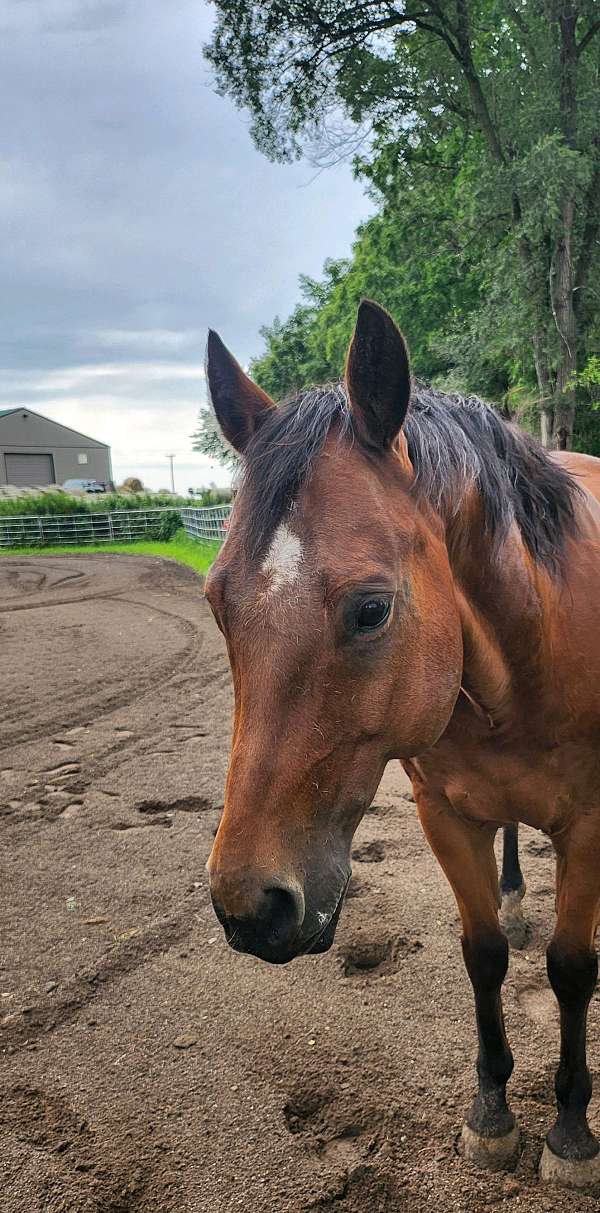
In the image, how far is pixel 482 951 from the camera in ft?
7.48

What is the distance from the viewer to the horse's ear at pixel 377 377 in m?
1.49

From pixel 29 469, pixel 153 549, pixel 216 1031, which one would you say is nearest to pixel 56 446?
pixel 29 469

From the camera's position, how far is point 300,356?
103 feet

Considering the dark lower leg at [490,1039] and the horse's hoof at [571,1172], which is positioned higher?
the dark lower leg at [490,1039]

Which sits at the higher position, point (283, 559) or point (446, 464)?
point (446, 464)

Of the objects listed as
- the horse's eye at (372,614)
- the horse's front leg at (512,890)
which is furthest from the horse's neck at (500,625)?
the horse's front leg at (512,890)

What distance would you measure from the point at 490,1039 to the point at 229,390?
210cm

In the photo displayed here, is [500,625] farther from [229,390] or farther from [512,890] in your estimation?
[512,890]

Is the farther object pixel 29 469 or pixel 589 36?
pixel 29 469

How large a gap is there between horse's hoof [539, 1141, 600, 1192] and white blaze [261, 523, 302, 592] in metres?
1.91

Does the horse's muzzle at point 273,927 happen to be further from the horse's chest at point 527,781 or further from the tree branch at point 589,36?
the tree branch at point 589,36

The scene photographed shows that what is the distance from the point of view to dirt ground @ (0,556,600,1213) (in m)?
2.01

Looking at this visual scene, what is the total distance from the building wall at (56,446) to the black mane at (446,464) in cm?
5182

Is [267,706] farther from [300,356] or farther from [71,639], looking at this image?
[300,356]
